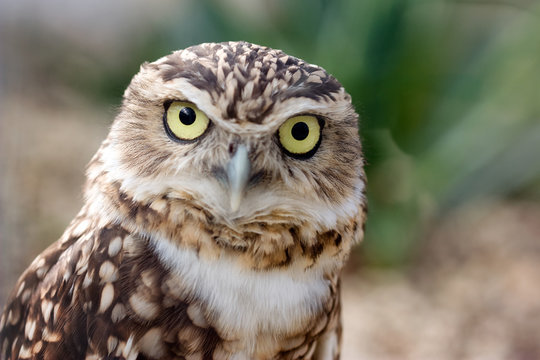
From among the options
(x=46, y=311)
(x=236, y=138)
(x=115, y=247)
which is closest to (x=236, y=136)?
(x=236, y=138)

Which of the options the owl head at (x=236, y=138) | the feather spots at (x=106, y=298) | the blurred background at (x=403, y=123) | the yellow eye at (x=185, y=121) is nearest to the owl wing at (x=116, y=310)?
the feather spots at (x=106, y=298)

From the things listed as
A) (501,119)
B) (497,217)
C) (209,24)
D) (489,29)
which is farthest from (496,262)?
(209,24)

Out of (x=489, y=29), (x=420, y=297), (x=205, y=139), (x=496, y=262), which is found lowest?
(x=420, y=297)

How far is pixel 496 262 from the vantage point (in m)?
3.85

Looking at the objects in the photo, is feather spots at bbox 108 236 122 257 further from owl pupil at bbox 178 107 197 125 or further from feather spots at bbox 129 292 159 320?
owl pupil at bbox 178 107 197 125

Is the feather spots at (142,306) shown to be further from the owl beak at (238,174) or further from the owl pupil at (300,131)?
the owl pupil at (300,131)

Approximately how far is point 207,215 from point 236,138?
0.56ft

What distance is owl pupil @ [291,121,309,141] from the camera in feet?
3.66

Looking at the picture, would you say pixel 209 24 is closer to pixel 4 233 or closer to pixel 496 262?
pixel 4 233

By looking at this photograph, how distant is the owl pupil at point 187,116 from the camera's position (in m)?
1.08

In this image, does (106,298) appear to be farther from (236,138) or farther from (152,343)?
(236,138)

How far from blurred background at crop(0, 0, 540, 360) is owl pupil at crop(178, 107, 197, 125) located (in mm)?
1643

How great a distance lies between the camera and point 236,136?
108 cm

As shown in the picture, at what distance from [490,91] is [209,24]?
1669 millimetres
